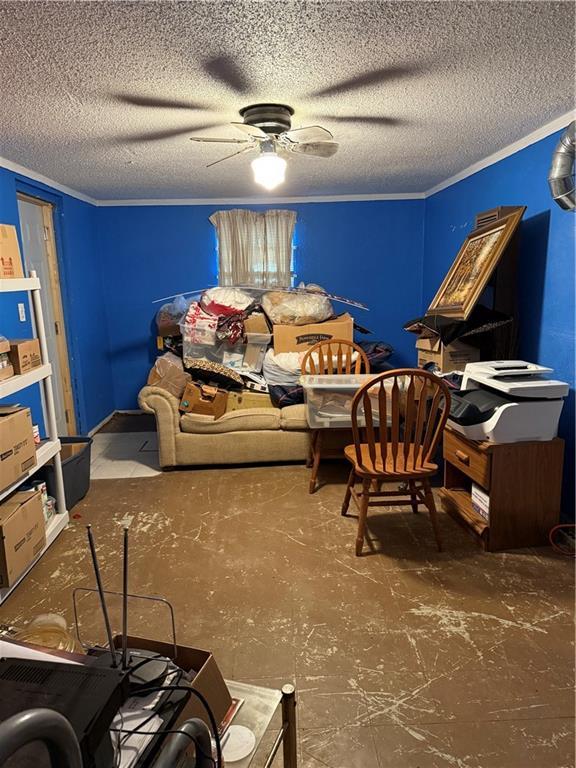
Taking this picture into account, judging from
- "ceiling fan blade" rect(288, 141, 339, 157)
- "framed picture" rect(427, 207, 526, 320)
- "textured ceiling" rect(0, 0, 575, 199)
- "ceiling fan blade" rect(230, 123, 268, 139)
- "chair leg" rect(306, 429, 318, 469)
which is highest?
"textured ceiling" rect(0, 0, 575, 199)

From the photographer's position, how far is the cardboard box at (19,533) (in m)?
2.28

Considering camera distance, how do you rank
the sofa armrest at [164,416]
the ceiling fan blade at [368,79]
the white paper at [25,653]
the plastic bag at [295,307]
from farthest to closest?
1. the plastic bag at [295,307]
2. the sofa armrest at [164,416]
3. the ceiling fan blade at [368,79]
4. the white paper at [25,653]

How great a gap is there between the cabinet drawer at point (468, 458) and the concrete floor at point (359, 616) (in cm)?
37

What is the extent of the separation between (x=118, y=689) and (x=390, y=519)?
2378mm

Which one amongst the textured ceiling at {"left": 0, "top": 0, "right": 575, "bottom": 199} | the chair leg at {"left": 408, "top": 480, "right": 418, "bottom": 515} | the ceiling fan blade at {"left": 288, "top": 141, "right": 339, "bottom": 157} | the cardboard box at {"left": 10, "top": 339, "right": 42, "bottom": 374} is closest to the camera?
the textured ceiling at {"left": 0, "top": 0, "right": 575, "bottom": 199}

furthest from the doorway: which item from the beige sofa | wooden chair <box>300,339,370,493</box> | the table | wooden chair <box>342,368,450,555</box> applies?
the table

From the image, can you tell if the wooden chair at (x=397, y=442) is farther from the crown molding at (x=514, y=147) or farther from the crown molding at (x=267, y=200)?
the crown molding at (x=267, y=200)

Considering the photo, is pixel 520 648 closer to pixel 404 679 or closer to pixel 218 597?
pixel 404 679

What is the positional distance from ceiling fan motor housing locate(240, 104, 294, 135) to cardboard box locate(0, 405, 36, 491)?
6.02 feet

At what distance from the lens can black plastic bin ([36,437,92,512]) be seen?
9.70ft

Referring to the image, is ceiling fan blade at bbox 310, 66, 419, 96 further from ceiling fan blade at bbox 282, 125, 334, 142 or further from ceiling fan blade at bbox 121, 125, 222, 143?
ceiling fan blade at bbox 121, 125, 222, 143

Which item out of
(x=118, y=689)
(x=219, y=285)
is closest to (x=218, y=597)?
(x=118, y=689)

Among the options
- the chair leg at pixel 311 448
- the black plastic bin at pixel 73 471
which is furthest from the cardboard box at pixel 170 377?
the chair leg at pixel 311 448

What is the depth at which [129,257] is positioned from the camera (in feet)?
17.6
